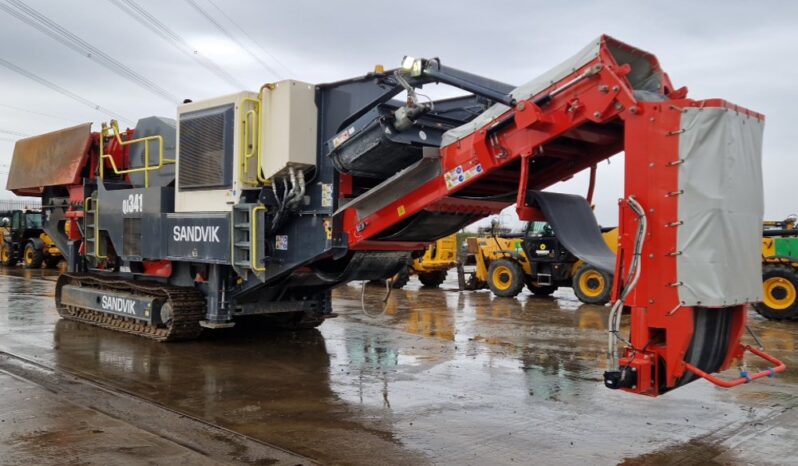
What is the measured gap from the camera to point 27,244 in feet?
88.8

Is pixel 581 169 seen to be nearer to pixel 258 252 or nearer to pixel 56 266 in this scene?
pixel 258 252

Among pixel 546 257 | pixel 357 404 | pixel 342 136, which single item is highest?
pixel 342 136

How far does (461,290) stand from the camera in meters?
19.3

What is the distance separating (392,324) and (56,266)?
20572 millimetres

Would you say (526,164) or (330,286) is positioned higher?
(526,164)

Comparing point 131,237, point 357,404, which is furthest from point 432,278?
point 357,404

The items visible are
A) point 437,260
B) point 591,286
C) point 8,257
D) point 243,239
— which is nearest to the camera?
point 243,239

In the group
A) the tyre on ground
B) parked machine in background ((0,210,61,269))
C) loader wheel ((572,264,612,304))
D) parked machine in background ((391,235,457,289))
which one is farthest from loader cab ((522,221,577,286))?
the tyre on ground

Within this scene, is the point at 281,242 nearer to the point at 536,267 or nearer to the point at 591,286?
the point at 591,286

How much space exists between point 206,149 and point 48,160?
470cm

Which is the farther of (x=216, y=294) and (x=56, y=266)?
(x=56, y=266)

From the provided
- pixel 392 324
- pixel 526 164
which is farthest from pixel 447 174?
pixel 392 324

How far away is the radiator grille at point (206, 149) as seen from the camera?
8383 millimetres

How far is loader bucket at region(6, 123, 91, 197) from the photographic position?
11102mm
